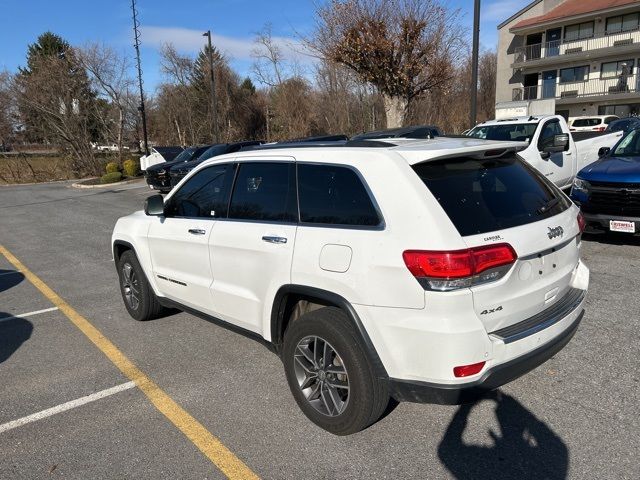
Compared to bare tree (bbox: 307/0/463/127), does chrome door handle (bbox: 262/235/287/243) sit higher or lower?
lower

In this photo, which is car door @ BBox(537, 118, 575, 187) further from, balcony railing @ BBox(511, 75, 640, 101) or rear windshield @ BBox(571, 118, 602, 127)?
balcony railing @ BBox(511, 75, 640, 101)

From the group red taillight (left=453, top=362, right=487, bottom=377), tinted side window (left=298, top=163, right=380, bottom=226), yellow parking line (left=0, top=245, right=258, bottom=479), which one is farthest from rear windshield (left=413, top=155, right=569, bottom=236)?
yellow parking line (left=0, top=245, right=258, bottom=479)

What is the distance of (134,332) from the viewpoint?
484cm

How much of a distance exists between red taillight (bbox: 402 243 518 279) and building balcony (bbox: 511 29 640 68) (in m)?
40.6

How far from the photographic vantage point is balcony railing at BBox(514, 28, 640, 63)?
116 feet

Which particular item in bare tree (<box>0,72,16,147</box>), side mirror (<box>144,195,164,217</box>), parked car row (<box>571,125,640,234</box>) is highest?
bare tree (<box>0,72,16,147</box>)

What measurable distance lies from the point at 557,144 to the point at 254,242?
7.04 m

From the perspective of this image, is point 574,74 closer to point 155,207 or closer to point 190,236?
point 155,207

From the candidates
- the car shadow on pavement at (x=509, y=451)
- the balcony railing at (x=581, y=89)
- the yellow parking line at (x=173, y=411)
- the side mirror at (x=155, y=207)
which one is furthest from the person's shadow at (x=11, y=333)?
the balcony railing at (x=581, y=89)

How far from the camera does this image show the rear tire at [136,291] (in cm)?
484

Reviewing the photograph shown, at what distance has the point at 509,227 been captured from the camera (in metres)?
2.70

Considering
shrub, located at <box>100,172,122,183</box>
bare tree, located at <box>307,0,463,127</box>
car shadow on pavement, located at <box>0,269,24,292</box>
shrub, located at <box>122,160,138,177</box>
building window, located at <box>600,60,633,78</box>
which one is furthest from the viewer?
building window, located at <box>600,60,633,78</box>

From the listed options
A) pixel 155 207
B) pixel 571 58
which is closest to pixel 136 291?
pixel 155 207

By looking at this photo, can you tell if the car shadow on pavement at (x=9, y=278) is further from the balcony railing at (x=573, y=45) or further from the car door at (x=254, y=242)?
the balcony railing at (x=573, y=45)
